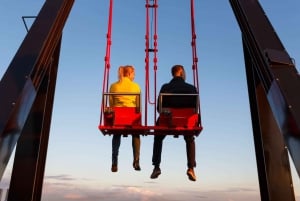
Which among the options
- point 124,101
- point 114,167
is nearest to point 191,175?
point 114,167

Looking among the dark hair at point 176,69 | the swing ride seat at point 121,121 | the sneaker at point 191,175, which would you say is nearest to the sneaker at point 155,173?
the sneaker at point 191,175

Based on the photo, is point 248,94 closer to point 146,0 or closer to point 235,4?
point 235,4

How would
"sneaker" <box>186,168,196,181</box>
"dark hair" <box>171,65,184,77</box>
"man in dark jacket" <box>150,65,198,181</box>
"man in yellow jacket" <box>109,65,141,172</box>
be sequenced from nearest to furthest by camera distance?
"sneaker" <box>186,168,196,181</box>
"man in dark jacket" <box>150,65,198,181</box>
"man in yellow jacket" <box>109,65,141,172</box>
"dark hair" <box>171,65,184,77</box>

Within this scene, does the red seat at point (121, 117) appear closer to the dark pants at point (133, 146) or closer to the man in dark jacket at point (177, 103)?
the dark pants at point (133, 146)

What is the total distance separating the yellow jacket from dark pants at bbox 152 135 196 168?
0.70 meters

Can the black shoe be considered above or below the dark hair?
below

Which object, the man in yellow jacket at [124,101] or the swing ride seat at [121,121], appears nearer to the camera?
the swing ride seat at [121,121]

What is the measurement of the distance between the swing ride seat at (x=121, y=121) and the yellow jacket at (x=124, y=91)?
0.37 feet

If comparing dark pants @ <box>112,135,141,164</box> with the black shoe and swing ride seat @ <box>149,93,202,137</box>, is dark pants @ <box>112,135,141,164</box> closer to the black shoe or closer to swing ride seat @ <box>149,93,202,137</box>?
the black shoe

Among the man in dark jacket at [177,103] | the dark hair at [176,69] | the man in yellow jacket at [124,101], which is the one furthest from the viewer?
the dark hair at [176,69]

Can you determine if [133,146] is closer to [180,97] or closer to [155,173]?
[155,173]

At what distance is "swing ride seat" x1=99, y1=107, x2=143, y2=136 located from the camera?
614cm

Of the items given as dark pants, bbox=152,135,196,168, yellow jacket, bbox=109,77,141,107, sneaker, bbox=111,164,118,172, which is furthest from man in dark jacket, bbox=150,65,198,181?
sneaker, bbox=111,164,118,172

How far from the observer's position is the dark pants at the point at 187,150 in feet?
20.4
